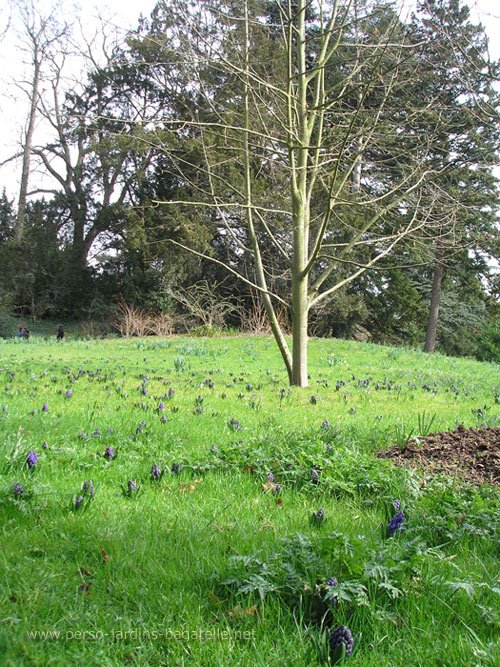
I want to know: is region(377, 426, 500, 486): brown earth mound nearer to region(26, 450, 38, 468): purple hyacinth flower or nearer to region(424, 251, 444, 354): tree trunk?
region(26, 450, 38, 468): purple hyacinth flower

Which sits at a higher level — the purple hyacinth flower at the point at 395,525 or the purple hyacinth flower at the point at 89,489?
the purple hyacinth flower at the point at 395,525

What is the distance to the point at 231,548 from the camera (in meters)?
2.01

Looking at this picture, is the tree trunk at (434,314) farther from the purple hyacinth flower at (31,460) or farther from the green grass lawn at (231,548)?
the purple hyacinth flower at (31,460)

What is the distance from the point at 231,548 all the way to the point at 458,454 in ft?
Result: 6.95

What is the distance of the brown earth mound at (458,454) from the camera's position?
305cm

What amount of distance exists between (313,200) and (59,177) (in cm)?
1763

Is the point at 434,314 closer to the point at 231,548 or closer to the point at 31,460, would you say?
the point at 31,460

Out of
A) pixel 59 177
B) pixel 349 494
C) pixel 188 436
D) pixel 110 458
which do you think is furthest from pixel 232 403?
pixel 59 177

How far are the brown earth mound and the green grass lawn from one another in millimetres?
268

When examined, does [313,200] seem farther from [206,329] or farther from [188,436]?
[188,436]

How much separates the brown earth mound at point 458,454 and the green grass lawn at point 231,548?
27 cm

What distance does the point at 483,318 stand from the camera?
27062 mm

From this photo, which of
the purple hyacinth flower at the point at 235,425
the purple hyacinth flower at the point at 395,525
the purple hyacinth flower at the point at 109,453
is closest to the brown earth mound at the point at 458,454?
the purple hyacinth flower at the point at 395,525

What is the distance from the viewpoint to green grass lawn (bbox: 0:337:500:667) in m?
1.48
